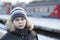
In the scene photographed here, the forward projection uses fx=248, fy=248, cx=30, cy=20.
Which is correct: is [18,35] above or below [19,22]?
below

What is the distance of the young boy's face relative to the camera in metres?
2.52

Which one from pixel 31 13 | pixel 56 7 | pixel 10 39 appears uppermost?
pixel 10 39

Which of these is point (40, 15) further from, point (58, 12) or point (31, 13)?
point (58, 12)

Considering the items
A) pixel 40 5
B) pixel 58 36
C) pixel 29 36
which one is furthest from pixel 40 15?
pixel 29 36

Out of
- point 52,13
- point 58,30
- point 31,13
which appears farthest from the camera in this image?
point 31,13

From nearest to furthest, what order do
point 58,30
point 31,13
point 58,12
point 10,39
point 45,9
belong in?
point 10,39 < point 58,30 < point 58,12 < point 45,9 < point 31,13

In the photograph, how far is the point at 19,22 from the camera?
2514 mm

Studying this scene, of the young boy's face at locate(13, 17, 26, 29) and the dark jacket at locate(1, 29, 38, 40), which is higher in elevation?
the young boy's face at locate(13, 17, 26, 29)

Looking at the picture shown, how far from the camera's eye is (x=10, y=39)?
2521 mm

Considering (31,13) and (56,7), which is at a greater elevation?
(56,7)

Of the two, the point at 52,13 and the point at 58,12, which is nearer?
the point at 58,12

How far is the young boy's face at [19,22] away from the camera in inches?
99.1

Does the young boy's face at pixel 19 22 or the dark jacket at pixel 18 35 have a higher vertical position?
the young boy's face at pixel 19 22

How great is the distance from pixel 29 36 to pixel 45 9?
1263 centimetres
